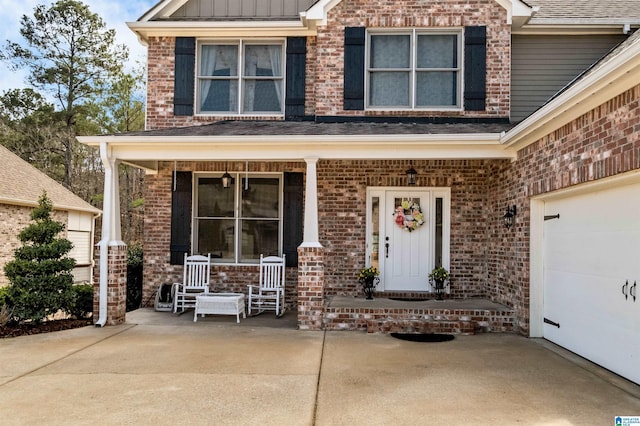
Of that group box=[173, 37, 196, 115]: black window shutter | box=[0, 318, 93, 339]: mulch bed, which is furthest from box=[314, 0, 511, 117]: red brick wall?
box=[0, 318, 93, 339]: mulch bed

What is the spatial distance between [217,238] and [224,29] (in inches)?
155

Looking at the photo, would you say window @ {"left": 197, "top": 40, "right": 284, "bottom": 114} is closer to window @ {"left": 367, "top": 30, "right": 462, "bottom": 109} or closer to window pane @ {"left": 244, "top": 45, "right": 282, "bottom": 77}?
window pane @ {"left": 244, "top": 45, "right": 282, "bottom": 77}

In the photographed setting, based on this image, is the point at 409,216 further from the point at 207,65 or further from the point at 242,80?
the point at 207,65

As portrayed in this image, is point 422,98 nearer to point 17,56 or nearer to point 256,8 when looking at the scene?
point 256,8

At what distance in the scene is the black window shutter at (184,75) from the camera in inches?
380

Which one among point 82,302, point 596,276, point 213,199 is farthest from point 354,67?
point 82,302

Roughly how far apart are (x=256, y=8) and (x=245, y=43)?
73cm

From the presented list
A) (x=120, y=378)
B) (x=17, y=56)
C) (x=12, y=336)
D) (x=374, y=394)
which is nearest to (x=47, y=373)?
(x=120, y=378)

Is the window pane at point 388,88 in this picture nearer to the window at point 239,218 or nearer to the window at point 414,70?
the window at point 414,70

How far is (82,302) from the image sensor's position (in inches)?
325

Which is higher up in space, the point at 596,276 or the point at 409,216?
the point at 409,216

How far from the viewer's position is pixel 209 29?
31.3ft

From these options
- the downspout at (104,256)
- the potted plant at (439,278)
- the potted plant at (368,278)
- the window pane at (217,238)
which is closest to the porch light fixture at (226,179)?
the window pane at (217,238)

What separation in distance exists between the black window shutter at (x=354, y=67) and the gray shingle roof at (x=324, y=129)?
19.0 inches
